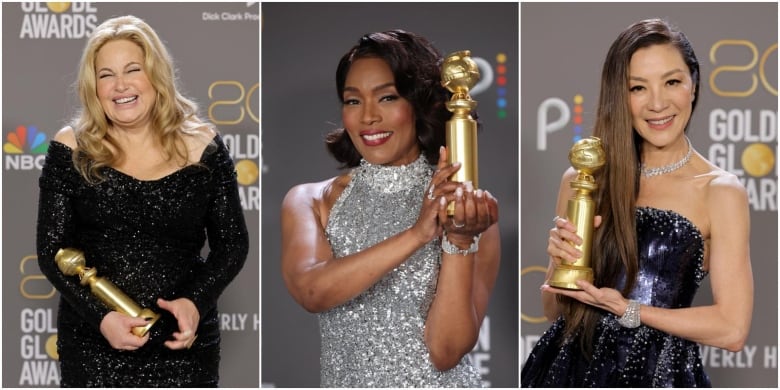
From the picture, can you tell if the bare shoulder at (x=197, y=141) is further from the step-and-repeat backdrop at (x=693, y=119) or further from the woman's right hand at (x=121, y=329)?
the step-and-repeat backdrop at (x=693, y=119)

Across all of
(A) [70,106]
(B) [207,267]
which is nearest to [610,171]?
(B) [207,267]

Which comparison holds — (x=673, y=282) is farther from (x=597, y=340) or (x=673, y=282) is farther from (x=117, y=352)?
(x=117, y=352)

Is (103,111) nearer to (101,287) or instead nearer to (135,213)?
(135,213)

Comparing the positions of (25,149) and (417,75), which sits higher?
(417,75)

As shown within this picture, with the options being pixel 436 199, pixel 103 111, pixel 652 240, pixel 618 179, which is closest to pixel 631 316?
pixel 652 240

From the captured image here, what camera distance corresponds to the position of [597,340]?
9.20ft

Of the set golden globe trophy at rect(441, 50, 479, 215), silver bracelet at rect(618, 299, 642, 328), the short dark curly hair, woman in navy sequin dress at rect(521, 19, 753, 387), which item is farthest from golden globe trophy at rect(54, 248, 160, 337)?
silver bracelet at rect(618, 299, 642, 328)

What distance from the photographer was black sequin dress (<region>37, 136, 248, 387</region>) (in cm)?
300

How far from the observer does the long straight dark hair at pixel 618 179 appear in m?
2.76

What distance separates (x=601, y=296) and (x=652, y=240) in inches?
9.1

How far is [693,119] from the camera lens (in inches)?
170

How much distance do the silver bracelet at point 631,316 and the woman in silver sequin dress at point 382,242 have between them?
40 centimetres

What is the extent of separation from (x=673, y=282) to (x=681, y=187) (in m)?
0.25

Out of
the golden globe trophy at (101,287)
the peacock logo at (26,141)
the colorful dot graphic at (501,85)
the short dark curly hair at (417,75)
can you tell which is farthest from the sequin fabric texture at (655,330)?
the peacock logo at (26,141)
